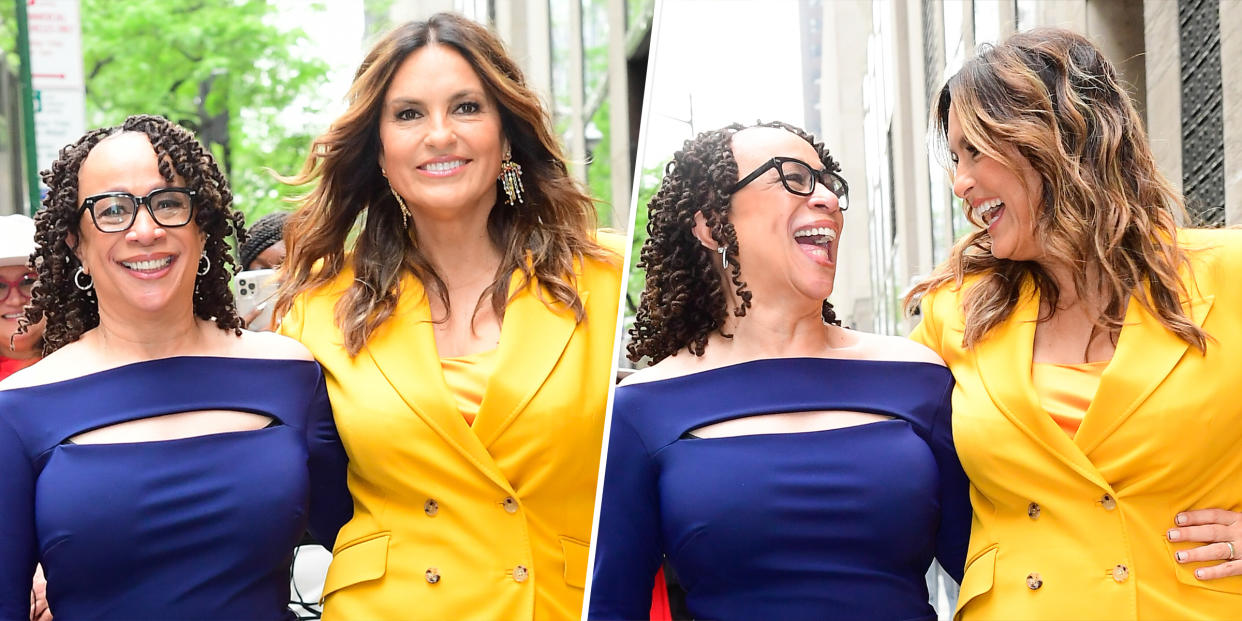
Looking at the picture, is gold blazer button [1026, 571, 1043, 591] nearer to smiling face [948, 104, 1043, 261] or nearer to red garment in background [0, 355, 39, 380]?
smiling face [948, 104, 1043, 261]

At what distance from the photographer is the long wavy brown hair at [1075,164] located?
2.95 m

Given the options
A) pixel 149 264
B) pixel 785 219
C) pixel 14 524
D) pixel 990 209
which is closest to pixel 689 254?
pixel 785 219

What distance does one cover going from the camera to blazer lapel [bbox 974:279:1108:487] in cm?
282

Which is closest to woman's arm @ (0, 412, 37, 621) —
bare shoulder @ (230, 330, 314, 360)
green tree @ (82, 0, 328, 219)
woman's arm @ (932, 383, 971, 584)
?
bare shoulder @ (230, 330, 314, 360)

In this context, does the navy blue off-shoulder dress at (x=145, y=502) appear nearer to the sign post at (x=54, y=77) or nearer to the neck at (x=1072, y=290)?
the neck at (x=1072, y=290)

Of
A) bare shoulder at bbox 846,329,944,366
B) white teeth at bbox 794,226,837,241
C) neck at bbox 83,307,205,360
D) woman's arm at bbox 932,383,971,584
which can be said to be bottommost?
woman's arm at bbox 932,383,971,584

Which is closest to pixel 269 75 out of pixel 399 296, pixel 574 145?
pixel 574 145

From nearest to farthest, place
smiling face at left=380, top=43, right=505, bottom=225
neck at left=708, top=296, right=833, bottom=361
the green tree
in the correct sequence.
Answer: neck at left=708, top=296, right=833, bottom=361
smiling face at left=380, top=43, right=505, bottom=225
the green tree

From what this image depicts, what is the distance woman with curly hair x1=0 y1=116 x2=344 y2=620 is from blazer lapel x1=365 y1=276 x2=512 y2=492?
196mm

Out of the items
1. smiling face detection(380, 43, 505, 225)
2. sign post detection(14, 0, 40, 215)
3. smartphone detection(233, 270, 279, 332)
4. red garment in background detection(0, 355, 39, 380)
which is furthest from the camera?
sign post detection(14, 0, 40, 215)

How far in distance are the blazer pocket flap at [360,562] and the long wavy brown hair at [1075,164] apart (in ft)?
4.32

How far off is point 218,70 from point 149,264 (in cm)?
1210

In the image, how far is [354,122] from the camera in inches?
127

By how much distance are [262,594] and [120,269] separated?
0.71m
